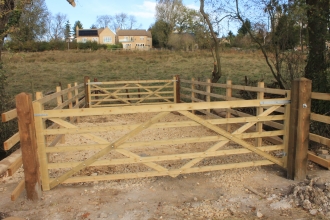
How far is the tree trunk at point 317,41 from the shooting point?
6539 mm

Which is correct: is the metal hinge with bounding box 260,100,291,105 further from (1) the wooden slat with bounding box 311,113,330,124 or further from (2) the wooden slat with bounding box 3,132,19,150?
(2) the wooden slat with bounding box 3,132,19,150

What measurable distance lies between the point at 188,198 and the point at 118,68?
868 inches

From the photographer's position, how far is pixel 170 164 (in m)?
5.21

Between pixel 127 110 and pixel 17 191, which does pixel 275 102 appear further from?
pixel 17 191

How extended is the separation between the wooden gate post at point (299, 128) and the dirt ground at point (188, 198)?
0.20 metres

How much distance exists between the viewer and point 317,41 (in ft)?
23.0

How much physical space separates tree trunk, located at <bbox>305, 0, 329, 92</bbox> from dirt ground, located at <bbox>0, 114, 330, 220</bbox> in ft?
8.15

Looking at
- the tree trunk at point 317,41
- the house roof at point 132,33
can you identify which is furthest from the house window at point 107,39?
the tree trunk at point 317,41

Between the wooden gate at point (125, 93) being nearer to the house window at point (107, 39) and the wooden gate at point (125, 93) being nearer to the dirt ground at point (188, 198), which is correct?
the dirt ground at point (188, 198)

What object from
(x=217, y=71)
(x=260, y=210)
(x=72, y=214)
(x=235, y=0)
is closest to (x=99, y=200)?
(x=72, y=214)

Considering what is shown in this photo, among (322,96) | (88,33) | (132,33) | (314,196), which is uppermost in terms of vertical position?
(88,33)

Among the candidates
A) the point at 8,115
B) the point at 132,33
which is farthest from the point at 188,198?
the point at 132,33

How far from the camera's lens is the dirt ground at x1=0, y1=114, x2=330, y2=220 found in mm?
3529

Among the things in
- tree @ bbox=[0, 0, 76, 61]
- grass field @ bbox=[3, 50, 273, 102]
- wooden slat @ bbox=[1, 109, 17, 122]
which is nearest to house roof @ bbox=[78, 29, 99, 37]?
grass field @ bbox=[3, 50, 273, 102]
